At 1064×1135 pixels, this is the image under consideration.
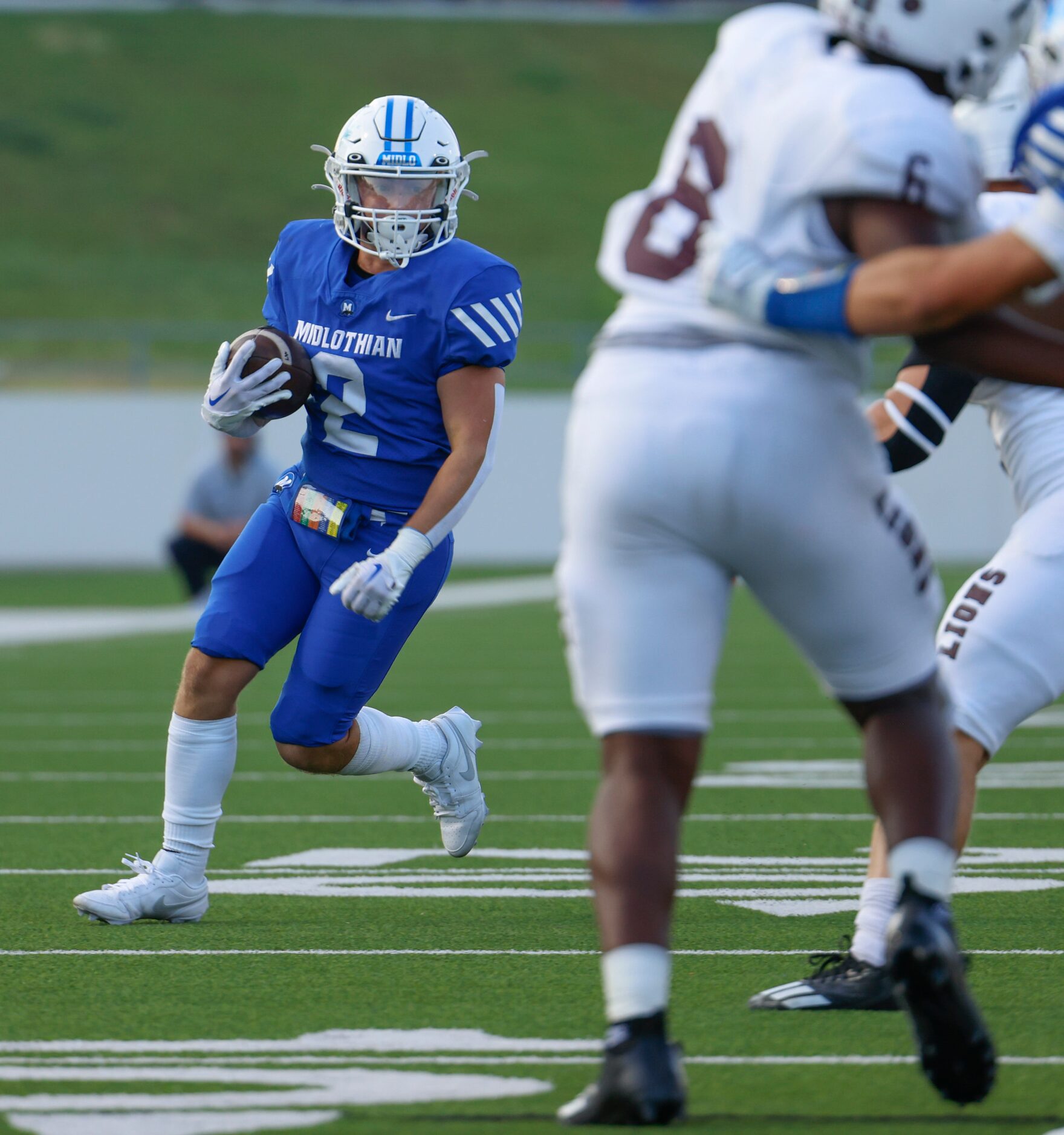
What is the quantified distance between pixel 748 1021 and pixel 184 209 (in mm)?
39728

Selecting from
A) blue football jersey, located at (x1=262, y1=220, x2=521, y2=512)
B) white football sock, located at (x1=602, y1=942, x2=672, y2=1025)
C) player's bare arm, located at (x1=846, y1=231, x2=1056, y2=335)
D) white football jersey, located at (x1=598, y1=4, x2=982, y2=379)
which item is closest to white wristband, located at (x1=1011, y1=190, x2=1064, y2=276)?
player's bare arm, located at (x1=846, y1=231, x2=1056, y2=335)

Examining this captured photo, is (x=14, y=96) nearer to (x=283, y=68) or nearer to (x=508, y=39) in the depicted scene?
(x=283, y=68)

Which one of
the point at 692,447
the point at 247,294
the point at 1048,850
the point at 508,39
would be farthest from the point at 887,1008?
the point at 508,39

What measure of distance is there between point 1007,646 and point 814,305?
141 centimetres

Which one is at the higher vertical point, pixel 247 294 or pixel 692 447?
pixel 247 294

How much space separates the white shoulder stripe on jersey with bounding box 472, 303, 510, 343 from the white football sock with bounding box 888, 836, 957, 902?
1947 mm

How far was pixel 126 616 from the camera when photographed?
571 inches

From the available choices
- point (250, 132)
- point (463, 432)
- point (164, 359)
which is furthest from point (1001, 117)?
Answer: point (250, 132)

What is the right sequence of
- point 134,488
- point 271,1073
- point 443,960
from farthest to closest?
point 134,488 < point 443,960 < point 271,1073

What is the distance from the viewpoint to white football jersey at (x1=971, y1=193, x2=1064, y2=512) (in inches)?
161

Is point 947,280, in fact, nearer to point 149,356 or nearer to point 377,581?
point 377,581

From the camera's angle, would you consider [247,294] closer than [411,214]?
No

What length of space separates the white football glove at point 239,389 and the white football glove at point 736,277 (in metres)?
1.89

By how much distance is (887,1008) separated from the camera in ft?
11.6
